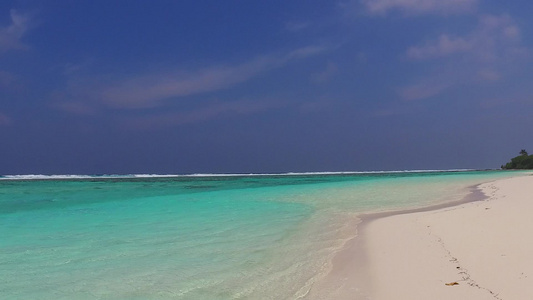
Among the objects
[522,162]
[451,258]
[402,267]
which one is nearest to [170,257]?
[402,267]

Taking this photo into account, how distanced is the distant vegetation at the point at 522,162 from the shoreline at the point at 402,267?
268 ft

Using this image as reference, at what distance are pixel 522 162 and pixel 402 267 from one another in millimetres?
86622

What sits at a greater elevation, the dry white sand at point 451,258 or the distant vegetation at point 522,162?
the distant vegetation at point 522,162

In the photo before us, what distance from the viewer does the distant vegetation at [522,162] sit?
73.9m

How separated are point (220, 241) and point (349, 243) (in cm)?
193

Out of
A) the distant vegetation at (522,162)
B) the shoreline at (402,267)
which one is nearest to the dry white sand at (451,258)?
the shoreline at (402,267)

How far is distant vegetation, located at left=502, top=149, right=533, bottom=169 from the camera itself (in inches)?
2908

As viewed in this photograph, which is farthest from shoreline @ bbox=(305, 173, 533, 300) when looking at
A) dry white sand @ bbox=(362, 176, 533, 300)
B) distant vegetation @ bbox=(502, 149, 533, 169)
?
distant vegetation @ bbox=(502, 149, 533, 169)

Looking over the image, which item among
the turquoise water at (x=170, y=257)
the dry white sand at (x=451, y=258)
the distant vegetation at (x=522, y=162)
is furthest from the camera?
the distant vegetation at (x=522, y=162)

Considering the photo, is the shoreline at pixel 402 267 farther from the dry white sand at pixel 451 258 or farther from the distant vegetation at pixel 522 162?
the distant vegetation at pixel 522 162

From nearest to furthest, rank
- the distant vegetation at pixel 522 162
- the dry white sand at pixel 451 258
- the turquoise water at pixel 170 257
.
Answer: the dry white sand at pixel 451 258 < the turquoise water at pixel 170 257 < the distant vegetation at pixel 522 162

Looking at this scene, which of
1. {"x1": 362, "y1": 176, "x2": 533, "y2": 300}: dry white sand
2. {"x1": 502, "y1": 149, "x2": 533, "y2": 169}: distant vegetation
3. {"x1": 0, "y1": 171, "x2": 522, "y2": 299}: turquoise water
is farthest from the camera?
{"x1": 502, "y1": 149, "x2": 533, "y2": 169}: distant vegetation

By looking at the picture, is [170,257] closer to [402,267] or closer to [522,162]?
[402,267]

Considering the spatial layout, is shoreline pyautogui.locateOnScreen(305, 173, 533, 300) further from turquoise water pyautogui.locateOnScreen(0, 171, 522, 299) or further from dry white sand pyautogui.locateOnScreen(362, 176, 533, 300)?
turquoise water pyautogui.locateOnScreen(0, 171, 522, 299)
